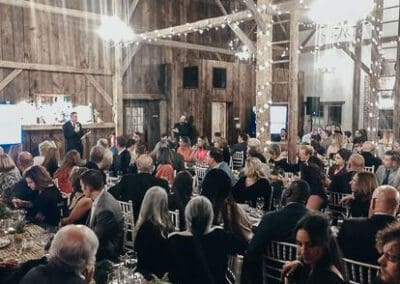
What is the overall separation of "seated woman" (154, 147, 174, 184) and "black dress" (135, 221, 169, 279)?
2.59 meters

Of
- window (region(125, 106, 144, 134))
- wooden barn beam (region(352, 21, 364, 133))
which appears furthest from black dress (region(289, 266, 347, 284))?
wooden barn beam (region(352, 21, 364, 133))

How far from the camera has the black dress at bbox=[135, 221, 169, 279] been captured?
10.0ft

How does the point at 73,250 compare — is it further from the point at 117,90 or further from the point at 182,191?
the point at 117,90

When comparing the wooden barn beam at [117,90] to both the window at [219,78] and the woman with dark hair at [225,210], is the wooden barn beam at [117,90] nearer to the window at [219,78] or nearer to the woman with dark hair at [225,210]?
the window at [219,78]

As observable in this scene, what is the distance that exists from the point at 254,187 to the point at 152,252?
2025 mm

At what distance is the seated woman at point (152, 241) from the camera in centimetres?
305

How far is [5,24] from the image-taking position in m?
10.1

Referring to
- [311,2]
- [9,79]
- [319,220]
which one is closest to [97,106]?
[9,79]

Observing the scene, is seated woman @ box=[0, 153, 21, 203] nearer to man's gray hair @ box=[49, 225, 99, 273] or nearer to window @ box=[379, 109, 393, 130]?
man's gray hair @ box=[49, 225, 99, 273]

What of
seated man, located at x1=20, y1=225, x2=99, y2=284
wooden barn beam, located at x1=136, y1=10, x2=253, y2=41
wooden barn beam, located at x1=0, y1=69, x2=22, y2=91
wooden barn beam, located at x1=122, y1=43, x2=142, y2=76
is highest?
wooden barn beam, located at x1=136, y1=10, x2=253, y2=41

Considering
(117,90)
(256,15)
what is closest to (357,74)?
(256,15)

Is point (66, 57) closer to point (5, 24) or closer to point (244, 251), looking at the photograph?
point (5, 24)

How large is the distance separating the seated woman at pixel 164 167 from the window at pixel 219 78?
782 centimetres

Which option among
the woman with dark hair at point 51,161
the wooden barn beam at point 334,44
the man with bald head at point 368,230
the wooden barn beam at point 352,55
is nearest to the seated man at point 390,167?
the man with bald head at point 368,230
